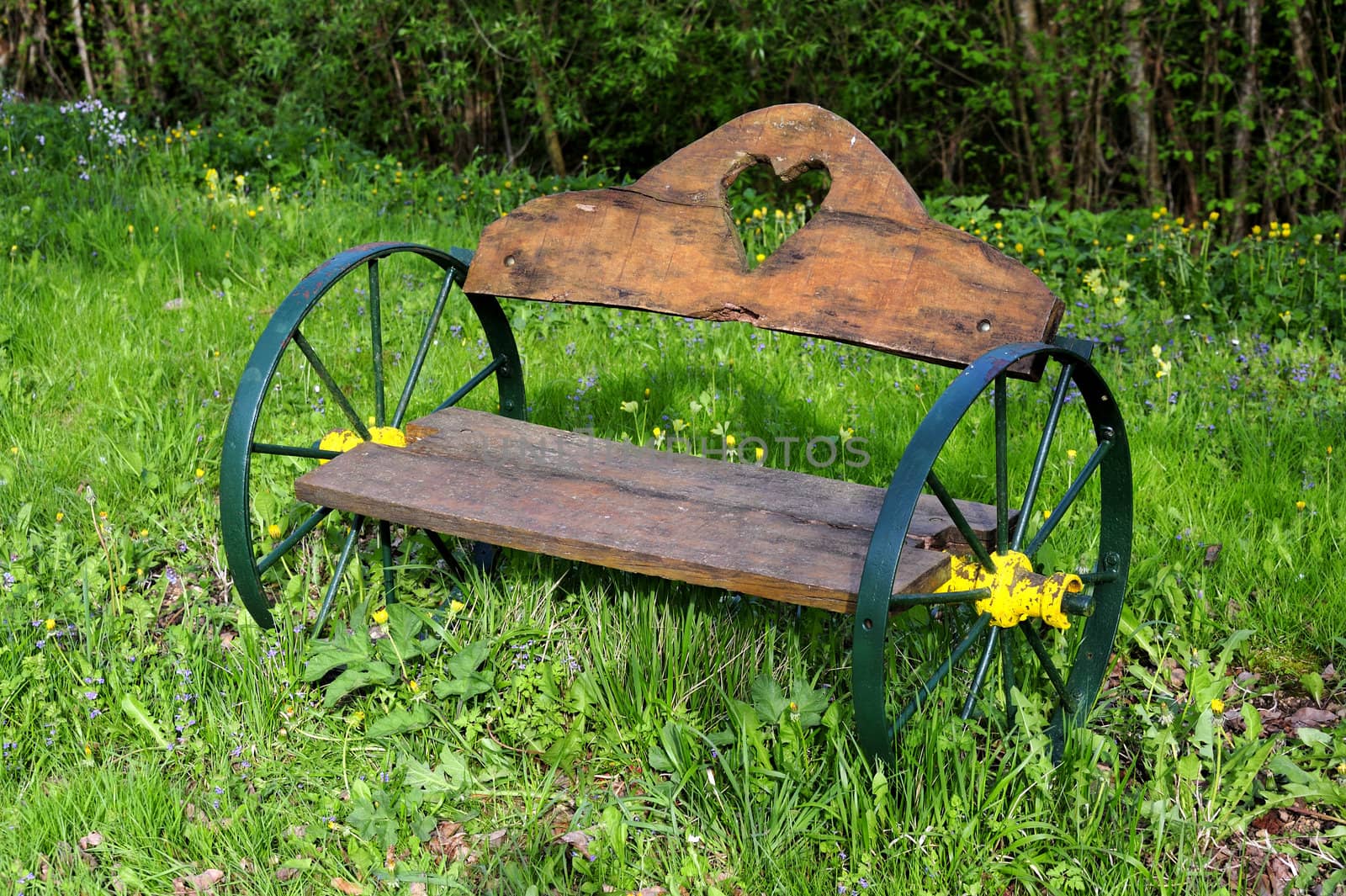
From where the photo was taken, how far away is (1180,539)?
9.45 feet

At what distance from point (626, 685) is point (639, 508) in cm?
39

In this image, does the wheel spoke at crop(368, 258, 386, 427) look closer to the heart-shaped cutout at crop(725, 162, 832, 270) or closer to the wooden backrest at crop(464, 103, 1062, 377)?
the wooden backrest at crop(464, 103, 1062, 377)

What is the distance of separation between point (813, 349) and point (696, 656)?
170 cm

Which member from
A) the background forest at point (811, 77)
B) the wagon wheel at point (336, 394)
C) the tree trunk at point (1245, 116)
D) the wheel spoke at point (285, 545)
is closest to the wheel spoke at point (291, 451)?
the wagon wheel at point (336, 394)

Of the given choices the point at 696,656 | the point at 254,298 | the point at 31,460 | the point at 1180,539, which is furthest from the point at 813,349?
the point at 31,460

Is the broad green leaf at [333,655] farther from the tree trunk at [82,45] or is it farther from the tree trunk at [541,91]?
the tree trunk at [82,45]

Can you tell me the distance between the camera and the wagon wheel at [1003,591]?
1850 mm

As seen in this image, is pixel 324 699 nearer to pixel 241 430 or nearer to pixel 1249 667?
pixel 241 430

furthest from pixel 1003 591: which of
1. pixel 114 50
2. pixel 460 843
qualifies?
pixel 114 50

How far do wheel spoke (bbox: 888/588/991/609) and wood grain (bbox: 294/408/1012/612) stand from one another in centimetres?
5

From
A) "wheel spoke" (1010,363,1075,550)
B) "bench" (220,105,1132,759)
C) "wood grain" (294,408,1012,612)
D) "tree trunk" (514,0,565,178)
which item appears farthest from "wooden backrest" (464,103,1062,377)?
"tree trunk" (514,0,565,178)

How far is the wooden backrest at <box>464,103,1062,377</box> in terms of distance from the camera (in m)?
2.38

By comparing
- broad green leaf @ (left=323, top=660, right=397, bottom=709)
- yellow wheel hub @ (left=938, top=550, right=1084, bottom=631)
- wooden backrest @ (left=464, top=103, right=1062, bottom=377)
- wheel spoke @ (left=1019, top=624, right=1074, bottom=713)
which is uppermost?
wooden backrest @ (left=464, top=103, right=1062, bottom=377)

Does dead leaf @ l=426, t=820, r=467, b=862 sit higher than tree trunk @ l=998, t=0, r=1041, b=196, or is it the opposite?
tree trunk @ l=998, t=0, r=1041, b=196
